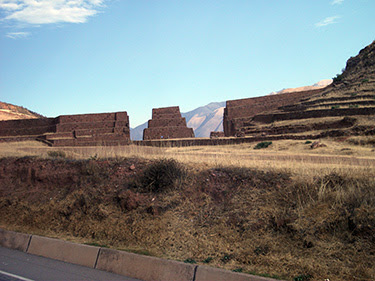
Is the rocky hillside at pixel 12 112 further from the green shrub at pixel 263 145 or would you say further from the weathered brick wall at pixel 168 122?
the green shrub at pixel 263 145

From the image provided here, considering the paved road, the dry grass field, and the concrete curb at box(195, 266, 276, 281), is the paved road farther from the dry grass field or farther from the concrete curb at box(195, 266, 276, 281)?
the concrete curb at box(195, 266, 276, 281)

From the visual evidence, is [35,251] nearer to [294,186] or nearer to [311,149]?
[294,186]

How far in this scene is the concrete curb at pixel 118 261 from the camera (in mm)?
4984

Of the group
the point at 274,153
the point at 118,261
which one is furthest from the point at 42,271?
the point at 274,153

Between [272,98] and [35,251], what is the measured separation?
37999 millimetres

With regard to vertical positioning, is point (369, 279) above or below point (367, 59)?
below

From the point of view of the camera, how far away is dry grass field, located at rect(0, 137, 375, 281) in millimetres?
5242

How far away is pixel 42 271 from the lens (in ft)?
19.3

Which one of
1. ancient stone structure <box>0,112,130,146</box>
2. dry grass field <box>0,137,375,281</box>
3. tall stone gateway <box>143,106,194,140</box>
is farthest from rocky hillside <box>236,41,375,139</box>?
dry grass field <box>0,137,375,281</box>

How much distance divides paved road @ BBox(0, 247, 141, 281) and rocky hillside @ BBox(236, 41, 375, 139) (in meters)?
21.2

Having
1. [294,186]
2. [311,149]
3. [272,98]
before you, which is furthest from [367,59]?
[294,186]

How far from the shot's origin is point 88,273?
18.9 ft

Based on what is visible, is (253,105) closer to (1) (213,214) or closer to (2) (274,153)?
(2) (274,153)

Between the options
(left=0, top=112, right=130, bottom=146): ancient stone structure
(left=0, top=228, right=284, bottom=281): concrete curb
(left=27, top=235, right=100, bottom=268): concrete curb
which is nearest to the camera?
(left=0, top=228, right=284, bottom=281): concrete curb
